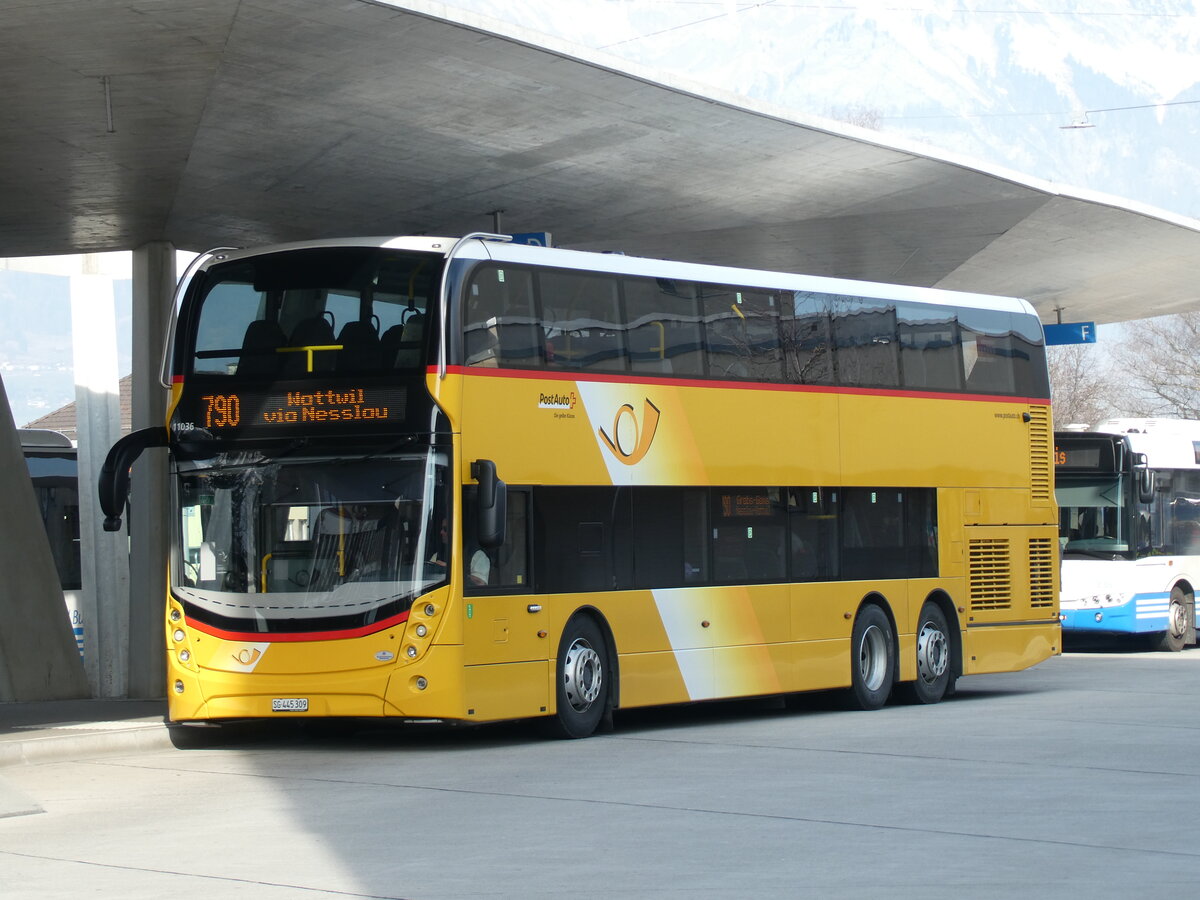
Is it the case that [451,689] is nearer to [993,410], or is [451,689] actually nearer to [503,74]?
[503,74]

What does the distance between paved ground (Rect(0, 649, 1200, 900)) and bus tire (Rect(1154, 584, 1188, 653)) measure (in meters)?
12.2

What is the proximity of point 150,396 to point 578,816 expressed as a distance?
1308 centimetres

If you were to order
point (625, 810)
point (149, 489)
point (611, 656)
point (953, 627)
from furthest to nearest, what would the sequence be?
1. point (149, 489)
2. point (953, 627)
3. point (611, 656)
4. point (625, 810)

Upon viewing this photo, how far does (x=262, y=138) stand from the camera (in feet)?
55.0

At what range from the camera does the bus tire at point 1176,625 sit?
93.4 ft

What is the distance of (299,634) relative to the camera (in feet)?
45.4

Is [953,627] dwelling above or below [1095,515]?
below

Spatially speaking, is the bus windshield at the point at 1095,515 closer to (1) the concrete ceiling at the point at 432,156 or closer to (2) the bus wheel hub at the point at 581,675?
(1) the concrete ceiling at the point at 432,156

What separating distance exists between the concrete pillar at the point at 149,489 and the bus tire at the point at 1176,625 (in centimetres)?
1536

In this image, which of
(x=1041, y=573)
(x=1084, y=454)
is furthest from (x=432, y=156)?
(x=1084, y=454)

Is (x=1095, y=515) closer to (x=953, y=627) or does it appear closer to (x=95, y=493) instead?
(x=953, y=627)

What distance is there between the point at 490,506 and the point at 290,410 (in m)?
1.80

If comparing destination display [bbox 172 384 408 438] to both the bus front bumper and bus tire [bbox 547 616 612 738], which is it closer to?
bus tire [bbox 547 616 612 738]

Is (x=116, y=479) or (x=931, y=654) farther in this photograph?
(x=931, y=654)
